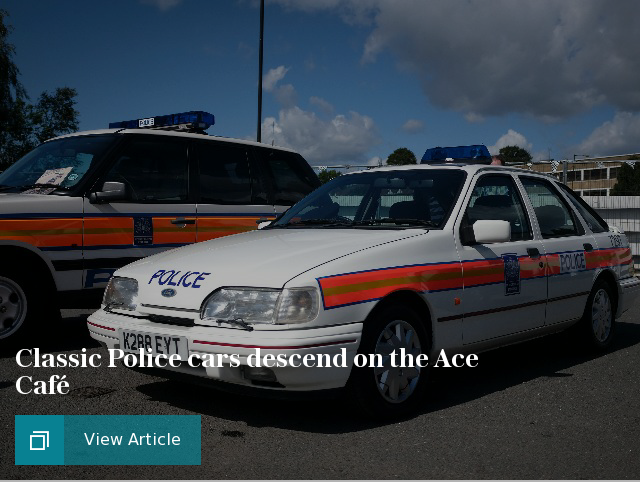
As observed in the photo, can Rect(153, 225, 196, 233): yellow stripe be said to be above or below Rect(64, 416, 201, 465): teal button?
above

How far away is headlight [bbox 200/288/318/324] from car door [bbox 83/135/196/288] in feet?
8.53

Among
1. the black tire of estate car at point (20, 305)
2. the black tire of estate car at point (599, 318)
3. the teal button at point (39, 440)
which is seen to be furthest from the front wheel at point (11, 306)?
the black tire of estate car at point (599, 318)

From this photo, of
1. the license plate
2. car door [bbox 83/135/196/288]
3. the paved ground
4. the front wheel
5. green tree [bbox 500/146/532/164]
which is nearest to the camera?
the paved ground

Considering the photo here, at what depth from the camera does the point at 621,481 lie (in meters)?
3.40

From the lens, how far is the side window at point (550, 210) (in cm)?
595

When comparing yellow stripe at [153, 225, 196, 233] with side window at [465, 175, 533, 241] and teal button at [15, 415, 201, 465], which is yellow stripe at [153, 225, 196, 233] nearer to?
teal button at [15, 415, 201, 465]

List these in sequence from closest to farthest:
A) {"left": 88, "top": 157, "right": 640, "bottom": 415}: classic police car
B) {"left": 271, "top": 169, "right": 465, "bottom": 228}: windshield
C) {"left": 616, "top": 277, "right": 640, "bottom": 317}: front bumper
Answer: {"left": 88, "top": 157, "right": 640, "bottom": 415}: classic police car
{"left": 271, "top": 169, "right": 465, "bottom": 228}: windshield
{"left": 616, "top": 277, "right": 640, "bottom": 317}: front bumper

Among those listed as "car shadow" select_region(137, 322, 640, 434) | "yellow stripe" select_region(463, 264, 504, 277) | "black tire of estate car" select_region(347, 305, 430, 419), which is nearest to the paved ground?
"car shadow" select_region(137, 322, 640, 434)

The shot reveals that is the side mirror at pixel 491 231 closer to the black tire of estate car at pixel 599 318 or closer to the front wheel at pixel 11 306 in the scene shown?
the black tire of estate car at pixel 599 318

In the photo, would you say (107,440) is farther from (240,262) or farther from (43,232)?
(43,232)

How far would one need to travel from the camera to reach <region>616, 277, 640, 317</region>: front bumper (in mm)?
6732

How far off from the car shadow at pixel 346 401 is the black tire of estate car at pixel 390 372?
0.11 m

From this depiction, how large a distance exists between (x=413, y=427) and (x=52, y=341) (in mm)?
3847

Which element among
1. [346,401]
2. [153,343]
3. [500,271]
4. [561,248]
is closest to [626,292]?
[561,248]
